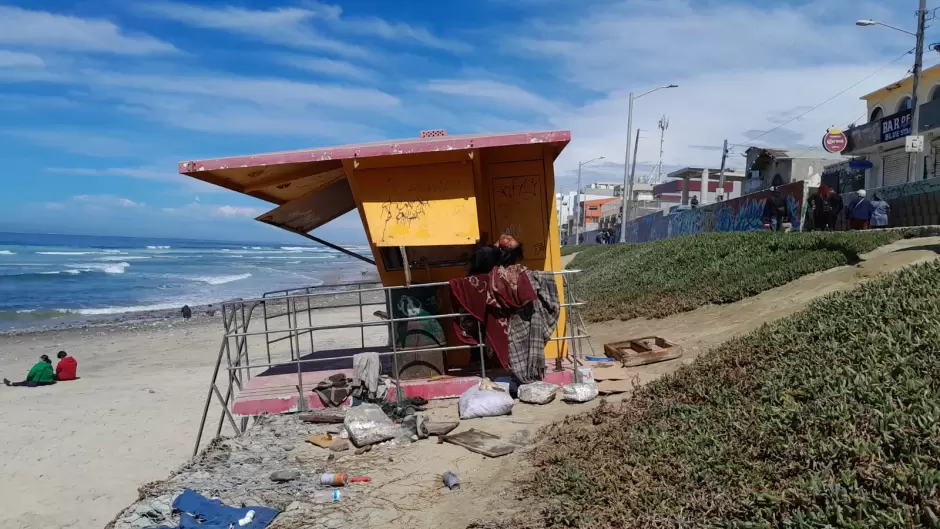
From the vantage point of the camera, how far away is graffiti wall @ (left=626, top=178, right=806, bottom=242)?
66.0 feet

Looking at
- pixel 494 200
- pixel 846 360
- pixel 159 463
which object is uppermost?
pixel 494 200

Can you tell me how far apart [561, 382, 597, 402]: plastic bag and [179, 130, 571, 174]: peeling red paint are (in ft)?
8.79

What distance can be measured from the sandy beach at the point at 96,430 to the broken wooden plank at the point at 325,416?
93.9 inches

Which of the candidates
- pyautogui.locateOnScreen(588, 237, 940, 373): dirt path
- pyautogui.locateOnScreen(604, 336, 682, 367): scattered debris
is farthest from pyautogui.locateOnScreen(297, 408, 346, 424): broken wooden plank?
pyautogui.locateOnScreen(588, 237, 940, 373): dirt path

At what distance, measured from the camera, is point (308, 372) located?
851 centimetres

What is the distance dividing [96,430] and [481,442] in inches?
289

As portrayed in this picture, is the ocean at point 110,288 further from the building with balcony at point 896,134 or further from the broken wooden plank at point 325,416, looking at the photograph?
the building with balcony at point 896,134

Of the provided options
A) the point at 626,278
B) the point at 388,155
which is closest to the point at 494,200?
the point at 388,155

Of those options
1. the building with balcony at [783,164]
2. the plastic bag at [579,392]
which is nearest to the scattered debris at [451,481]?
the plastic bag at [579,392]

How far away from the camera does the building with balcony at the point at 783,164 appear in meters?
38.9

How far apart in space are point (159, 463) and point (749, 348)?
7.38m

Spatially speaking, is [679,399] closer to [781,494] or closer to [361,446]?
[781,494]

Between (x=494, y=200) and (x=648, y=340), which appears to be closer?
(x=494, y=200)

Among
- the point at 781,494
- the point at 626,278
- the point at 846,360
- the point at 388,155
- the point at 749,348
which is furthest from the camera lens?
the point at 626,278
